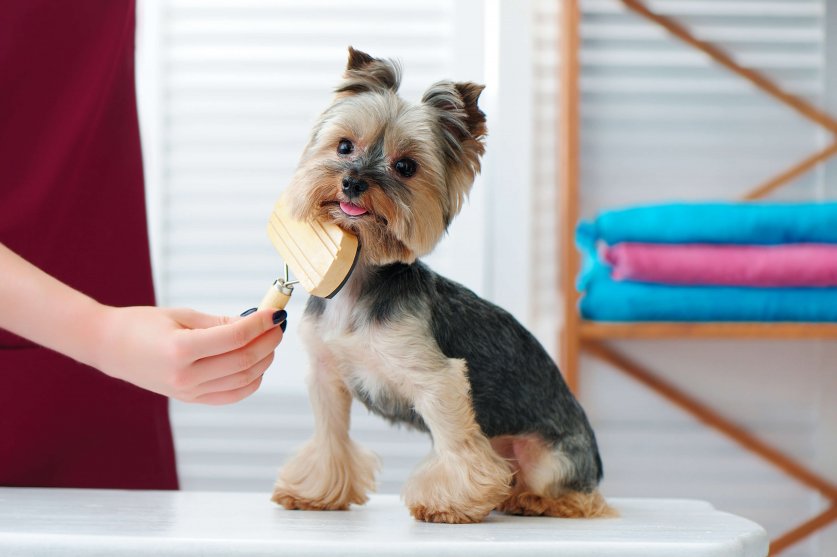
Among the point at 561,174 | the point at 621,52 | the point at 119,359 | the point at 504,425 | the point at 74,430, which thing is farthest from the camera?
the point at 621,52

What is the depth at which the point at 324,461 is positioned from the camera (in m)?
0.89

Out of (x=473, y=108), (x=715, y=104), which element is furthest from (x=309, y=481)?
(x=715, y=104)

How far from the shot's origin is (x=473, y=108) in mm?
844

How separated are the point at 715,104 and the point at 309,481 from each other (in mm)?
→ 1441

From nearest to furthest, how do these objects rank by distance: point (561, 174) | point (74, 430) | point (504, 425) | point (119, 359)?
point (119, 359)
point (504, 425)
point (74, 430)
point (561, 174)

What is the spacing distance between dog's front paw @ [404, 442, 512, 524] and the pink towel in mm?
878

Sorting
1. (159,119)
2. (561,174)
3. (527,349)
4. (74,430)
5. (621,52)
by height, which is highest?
(621,52)

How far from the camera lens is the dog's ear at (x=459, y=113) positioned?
830mm

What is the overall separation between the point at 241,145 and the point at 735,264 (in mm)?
1095

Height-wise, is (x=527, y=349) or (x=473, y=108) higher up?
(x=473, y=108)

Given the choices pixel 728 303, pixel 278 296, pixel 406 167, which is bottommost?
pixel 728 303

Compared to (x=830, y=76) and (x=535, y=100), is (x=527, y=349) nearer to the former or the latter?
(x=535, y=100)

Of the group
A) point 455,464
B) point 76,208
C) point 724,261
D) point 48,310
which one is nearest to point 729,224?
Result: point 724,261

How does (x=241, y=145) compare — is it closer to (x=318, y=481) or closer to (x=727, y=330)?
(x=727, y=330)
